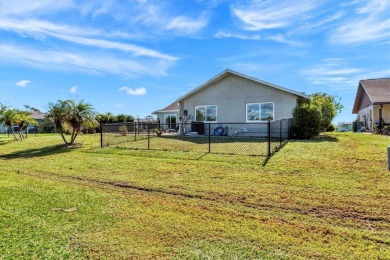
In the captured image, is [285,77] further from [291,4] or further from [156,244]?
[156,244]

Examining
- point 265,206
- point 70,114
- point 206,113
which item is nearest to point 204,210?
point 265,206

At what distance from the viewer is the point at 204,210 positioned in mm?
4398

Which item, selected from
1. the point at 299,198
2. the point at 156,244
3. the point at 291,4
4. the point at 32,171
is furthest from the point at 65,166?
the point at 291,4

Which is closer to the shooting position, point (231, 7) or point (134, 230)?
point (134, 230)

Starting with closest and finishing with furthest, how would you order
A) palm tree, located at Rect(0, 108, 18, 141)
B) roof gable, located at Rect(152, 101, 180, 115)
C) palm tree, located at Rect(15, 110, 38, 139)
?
palm tree, located at Rect(0, 108, 18, 141) → palm tree, located at Rect(15, 110, 38, 139) → roof gable, located at Rect(152, 101, 180, 115)

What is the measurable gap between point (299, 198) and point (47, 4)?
10872 millimetres

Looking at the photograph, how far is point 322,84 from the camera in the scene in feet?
72.6

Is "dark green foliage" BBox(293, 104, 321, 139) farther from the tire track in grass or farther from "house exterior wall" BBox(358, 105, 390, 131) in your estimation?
the tire track in grass

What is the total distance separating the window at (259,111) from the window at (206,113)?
239 centimetres

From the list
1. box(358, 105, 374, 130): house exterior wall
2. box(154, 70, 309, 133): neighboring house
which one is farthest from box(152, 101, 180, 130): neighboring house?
box(358, 105, 374, 130): house exterior wall

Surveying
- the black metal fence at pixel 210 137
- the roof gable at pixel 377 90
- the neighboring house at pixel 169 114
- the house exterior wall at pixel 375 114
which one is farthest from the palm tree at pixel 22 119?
the house exterior wall at pixel 375 114

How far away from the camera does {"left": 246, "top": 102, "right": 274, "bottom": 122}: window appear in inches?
630

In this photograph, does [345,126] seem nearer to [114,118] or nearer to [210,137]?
[210,137]

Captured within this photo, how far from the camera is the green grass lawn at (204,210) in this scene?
307 cm
